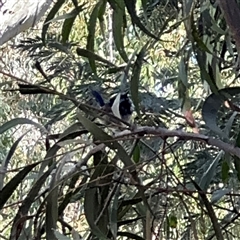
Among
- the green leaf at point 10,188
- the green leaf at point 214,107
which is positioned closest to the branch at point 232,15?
the green leaf at point 214,107

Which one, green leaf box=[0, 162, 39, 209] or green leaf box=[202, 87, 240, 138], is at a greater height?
green leaf box=[202, 87, 240, 138]

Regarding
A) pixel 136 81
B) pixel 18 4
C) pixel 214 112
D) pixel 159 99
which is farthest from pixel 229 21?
pixel 18 4

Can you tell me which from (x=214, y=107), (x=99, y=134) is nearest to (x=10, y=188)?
(x=99, y=134)

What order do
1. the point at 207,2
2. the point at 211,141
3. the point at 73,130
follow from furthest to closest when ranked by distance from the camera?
the point at 207,2 → the point at 73,130 → the point at 211,141

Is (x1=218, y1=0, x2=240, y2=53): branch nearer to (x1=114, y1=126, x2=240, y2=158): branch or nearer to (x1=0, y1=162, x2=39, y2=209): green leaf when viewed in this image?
(x1=114, y1=126, x2=240, y2=158): branch

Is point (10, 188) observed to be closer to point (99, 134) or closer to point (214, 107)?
point (99, 134)

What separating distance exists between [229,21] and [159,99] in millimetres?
1205

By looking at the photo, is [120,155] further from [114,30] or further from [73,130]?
[114,30]

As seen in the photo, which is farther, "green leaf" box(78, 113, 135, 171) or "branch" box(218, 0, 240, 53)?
"green leaf" box(78, 113, 135, 171)

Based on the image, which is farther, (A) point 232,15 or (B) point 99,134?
(B) point 99,134

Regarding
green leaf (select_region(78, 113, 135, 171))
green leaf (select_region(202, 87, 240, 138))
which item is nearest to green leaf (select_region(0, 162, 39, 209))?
green leaf (select_region(78, 113, 135, 171))

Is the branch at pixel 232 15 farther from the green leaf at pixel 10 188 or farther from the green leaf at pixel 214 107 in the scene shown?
the green leaf at pixel 10 188

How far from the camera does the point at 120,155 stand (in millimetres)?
677

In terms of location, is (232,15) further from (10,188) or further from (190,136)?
(10,188)
